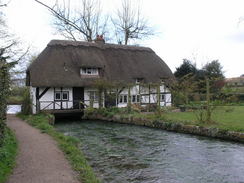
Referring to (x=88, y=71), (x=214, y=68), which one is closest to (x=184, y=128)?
(x=88, y=71)

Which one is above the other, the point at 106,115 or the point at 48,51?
the point at 48,51

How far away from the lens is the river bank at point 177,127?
458 inches

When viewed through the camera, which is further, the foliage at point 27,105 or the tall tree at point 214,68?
the tall tree at point 214,68

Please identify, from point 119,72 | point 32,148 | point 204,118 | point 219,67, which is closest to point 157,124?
point 204,118

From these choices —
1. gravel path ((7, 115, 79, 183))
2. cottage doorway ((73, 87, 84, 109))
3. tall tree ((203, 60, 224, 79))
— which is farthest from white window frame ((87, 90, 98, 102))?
tall tree ((203, 60, 224, 79))

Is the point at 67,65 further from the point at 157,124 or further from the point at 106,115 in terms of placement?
the point at 157,124

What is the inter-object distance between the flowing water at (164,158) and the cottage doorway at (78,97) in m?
11.1

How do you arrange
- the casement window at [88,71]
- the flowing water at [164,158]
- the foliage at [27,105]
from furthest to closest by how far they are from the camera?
the casement window at [88,71], the foliage at [27,105], the flowing water at [164,158]

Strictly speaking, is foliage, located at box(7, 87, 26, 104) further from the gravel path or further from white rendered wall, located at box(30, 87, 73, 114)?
the gravel path

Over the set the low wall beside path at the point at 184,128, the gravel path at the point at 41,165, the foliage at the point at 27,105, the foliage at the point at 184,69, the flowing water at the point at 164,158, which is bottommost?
the flowing water at the point at 164,158

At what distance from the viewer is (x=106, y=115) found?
21.2 metres

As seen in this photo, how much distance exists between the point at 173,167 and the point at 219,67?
35809 mm

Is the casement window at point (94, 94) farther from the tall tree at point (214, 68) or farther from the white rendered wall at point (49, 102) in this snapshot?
the tall tree at point (214, 68)

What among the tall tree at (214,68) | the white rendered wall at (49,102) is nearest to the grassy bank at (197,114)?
the white rendered wall at (49,102)
